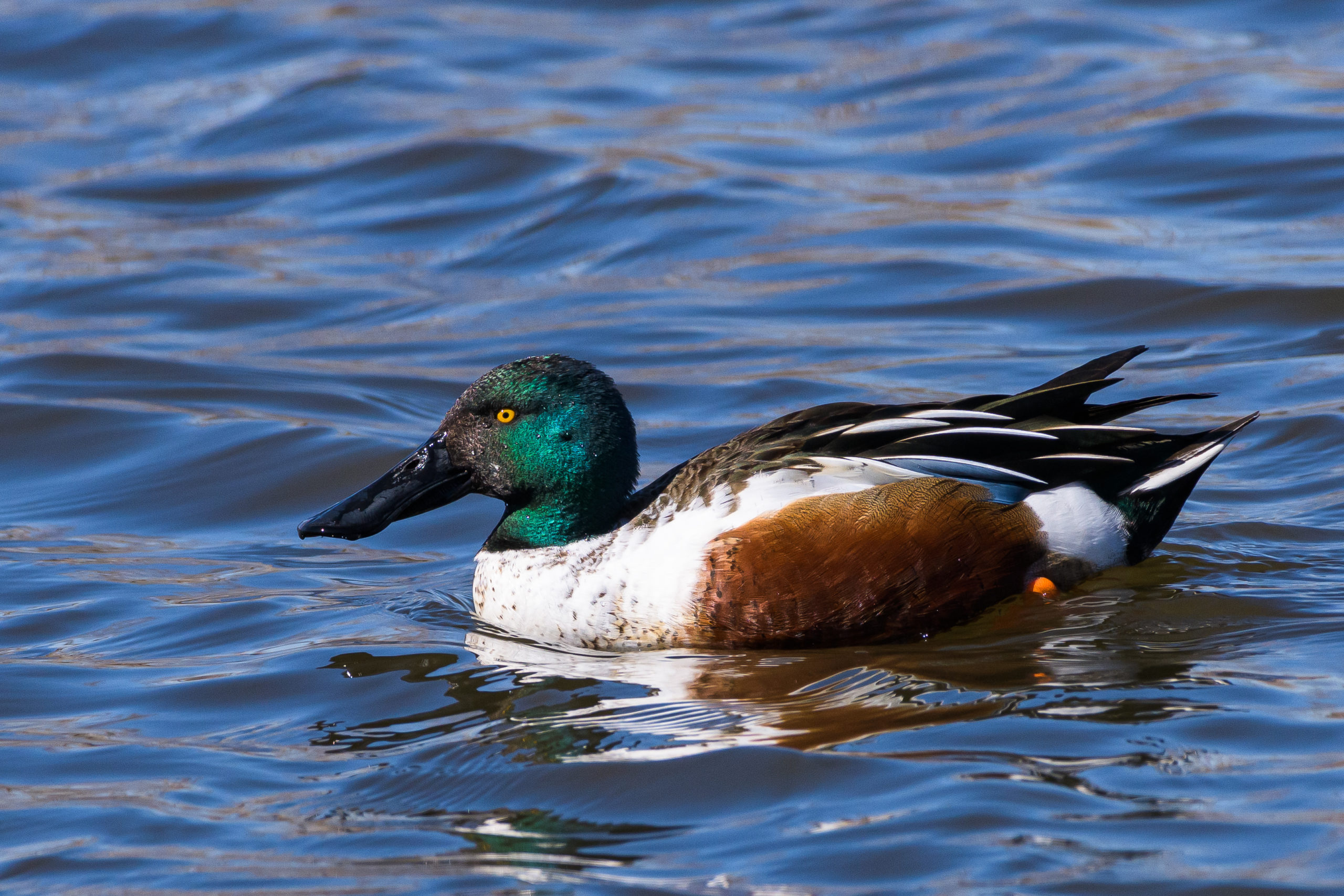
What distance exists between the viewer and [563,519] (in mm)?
5277

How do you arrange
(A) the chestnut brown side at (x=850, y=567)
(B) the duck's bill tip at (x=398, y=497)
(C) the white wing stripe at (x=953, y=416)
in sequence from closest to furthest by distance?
(A) the chestnut brown side at (x=850, y=567) → (C) the white wing stripe at (x=953, y=416) → (B) the duck's bill tip at (x=398, y=497)

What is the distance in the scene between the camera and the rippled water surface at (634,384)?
3928 millimetres

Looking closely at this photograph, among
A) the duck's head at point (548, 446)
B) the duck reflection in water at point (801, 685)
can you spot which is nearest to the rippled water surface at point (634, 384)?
the duck reflection in water at point (801, 685)

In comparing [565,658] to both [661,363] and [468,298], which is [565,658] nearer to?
[661,363]

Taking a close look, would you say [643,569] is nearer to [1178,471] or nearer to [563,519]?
[563,519]

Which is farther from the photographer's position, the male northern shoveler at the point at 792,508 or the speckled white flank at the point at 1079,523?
the speckled white flank at the point at 1079,523

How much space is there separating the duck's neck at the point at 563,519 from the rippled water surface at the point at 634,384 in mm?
339

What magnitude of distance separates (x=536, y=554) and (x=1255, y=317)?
14.1ft

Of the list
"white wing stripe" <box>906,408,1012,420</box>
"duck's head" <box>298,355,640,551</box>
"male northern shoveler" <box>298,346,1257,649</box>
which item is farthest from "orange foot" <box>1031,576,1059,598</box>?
"duck's head" <box>298,355,640,551</box>

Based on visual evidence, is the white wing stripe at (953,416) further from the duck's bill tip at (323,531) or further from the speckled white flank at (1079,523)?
the duck's bill tip at (323,531)

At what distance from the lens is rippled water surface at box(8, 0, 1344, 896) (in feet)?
12.9

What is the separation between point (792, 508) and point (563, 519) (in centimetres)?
77

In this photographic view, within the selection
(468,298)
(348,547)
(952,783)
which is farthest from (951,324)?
(952,783)

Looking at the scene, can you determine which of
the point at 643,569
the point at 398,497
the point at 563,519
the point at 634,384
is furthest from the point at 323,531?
the point at 634,384
